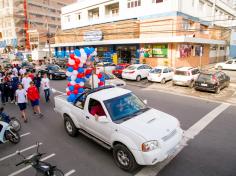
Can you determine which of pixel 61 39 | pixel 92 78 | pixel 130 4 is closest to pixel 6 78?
pixel 92 78

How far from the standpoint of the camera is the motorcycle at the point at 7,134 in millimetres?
6746

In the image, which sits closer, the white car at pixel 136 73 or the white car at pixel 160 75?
the white car at pixel 160 75

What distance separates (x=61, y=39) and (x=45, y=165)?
4024cm

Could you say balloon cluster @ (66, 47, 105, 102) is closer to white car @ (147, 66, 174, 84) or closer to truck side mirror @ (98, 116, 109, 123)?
truck side mirror @ (98, 116, 109, 123)

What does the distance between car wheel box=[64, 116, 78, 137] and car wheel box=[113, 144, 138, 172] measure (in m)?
2.34

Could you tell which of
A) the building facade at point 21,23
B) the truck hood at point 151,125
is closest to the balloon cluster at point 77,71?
the truck hood at point 151,125

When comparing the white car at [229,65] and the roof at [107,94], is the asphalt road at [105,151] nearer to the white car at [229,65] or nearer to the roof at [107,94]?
the roof at [107,94]

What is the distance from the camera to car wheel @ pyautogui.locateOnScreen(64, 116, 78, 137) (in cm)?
717

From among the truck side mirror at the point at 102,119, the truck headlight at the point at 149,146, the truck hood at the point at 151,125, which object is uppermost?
the truck side mirror at the point at 102,119

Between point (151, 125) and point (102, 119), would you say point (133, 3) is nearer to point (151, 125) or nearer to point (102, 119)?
point (102, 119)

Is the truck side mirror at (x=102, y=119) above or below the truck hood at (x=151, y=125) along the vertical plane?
above

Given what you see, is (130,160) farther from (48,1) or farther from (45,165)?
(48,1)

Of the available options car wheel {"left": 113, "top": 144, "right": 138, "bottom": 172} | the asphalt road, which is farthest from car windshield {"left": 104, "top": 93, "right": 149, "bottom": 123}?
the asphalt road

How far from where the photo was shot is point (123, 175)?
5.12m
